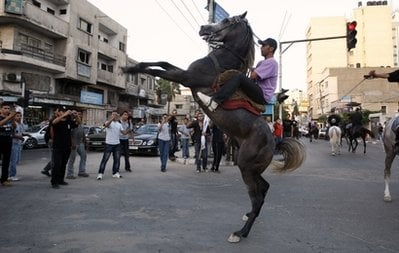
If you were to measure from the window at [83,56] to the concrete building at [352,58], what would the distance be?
4094 centimetres

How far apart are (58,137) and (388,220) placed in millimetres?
7105

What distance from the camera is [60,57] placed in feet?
104

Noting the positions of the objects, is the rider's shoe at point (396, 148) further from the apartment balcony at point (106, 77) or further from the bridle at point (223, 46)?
the apartment balcony at point (106, 77)

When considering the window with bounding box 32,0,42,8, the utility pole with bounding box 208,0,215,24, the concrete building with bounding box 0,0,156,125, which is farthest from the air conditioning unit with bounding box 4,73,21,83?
the utility pole with bounding box 208,0,215,24

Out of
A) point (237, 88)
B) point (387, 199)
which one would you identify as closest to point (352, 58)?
point (387, 199)

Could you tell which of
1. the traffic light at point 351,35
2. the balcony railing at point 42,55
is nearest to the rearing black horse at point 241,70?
the traffic light at point 351,35

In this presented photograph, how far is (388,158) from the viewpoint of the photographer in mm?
7902

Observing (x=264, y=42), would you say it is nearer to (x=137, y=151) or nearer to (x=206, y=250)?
(x=206, y=250)

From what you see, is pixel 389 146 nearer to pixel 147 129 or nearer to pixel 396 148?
pixel 396 148

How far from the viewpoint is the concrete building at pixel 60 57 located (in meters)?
26.8

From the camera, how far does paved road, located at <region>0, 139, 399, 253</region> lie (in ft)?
14.9

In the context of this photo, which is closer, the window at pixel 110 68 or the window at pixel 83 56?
the window at pixel 83 56

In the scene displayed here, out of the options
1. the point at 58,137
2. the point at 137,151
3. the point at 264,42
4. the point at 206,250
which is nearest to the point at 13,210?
the point at 58,137

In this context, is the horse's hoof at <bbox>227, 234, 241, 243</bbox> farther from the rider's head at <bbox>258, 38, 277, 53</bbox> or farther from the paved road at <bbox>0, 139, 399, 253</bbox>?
the rider's head at <bbox>258, 38, 277, 53</bbox>
